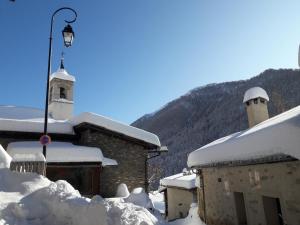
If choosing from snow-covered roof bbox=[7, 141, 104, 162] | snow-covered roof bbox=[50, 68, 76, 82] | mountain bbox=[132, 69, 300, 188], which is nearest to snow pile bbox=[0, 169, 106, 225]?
snow-covered roof bbox=[7, 141, 104, 162]

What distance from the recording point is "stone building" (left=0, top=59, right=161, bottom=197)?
1196cm

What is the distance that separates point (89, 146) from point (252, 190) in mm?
8026

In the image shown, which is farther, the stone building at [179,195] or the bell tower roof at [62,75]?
the bell tower roof at [62,75]

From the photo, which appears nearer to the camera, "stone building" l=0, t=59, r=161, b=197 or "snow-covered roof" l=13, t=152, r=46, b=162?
"snow-covered roof" l=13, t=152, r=46, b=162

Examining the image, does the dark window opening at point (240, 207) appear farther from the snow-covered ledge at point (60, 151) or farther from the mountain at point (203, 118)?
the mountain at point (203, 118)

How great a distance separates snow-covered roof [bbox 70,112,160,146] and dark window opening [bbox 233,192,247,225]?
5853mm

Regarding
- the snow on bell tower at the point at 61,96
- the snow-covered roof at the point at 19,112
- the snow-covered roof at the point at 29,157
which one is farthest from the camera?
the snow on bell tower at the point at 61,96

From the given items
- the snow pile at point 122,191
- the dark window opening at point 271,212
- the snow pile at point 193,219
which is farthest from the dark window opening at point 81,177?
the dark window opening at point 271,212

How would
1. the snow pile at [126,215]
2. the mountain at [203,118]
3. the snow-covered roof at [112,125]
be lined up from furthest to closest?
the mountain at [203,118]
the snow-covered roof at [112,125]
the snow pile at [126,215]

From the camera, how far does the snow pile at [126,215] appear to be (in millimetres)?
3932

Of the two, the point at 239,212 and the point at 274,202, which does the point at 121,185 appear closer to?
the point at 239,212

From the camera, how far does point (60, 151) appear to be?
11602 millimetres

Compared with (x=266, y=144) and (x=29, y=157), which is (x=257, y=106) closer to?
(x=266, y=144)

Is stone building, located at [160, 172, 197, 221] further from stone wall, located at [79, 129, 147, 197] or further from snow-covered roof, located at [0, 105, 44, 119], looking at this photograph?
snow-covered roof, located at [0, 105, 44, 119]
